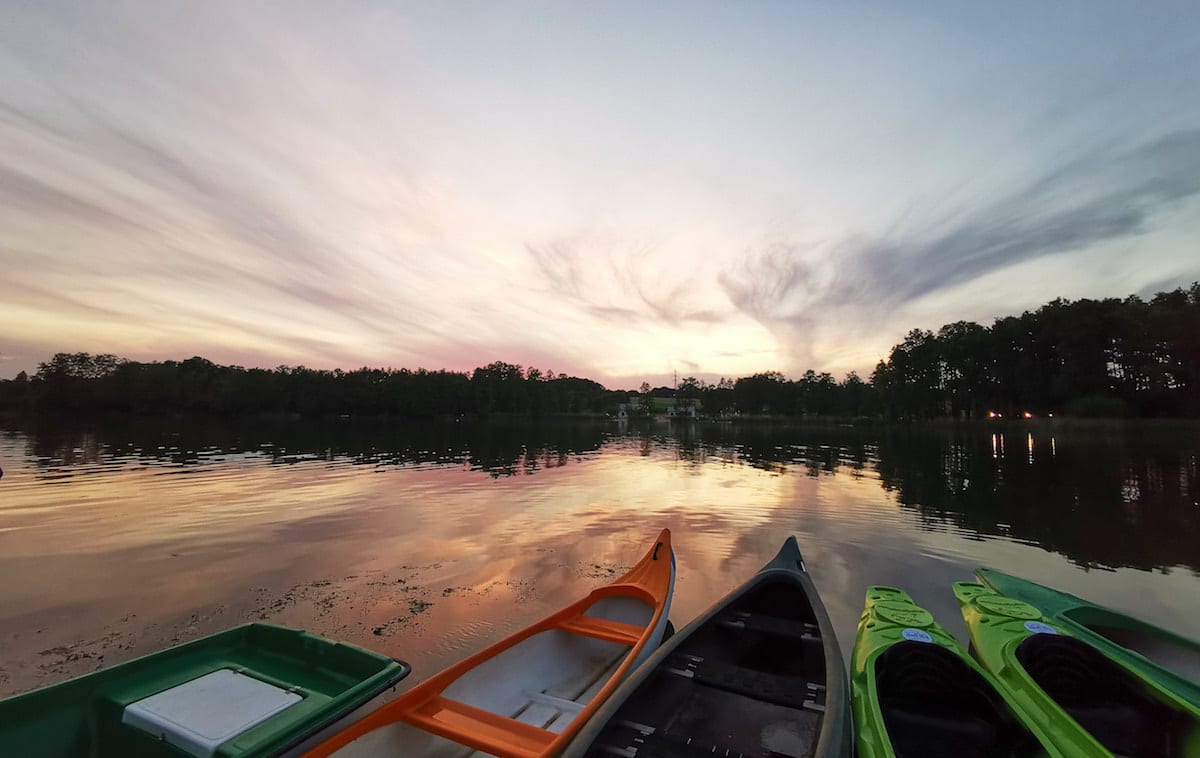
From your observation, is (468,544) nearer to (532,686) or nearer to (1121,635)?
(532,686)

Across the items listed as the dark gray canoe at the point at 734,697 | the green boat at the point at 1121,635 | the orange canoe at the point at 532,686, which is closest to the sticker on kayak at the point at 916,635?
the dark gray canoe at the point at 734,697

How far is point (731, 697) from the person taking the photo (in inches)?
186

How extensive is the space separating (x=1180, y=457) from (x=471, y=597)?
50609 mm

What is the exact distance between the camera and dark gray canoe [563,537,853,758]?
3801mm

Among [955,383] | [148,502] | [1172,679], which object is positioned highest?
[955,383]

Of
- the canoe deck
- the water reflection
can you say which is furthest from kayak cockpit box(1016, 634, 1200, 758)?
the water reflection

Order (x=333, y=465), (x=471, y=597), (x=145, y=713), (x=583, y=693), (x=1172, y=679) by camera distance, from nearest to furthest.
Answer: (x=145, y=713)
(x=1172, y=679)
(x=583, y=693)
(x=471, y=597)
(x=333, y=465)

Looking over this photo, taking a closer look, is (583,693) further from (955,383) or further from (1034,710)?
(955,383)

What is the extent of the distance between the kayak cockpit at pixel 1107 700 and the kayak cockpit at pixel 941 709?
0.63m

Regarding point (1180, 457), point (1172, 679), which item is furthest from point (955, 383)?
point (1172, 679)

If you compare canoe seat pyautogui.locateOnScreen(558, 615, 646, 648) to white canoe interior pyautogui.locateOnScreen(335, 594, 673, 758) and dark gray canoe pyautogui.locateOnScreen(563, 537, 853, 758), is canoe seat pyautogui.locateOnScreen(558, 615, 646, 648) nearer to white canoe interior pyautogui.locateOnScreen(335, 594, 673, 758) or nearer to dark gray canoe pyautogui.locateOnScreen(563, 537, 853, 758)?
white canoe interior pyautogui.locateOnScreen(335, 594, 673, 758)

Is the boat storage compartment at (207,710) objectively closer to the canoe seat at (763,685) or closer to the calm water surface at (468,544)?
the calm water surface at (468,544)

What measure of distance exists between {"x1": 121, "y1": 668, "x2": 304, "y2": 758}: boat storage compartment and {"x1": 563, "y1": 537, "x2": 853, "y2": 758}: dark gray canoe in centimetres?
264

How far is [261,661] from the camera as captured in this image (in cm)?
523
